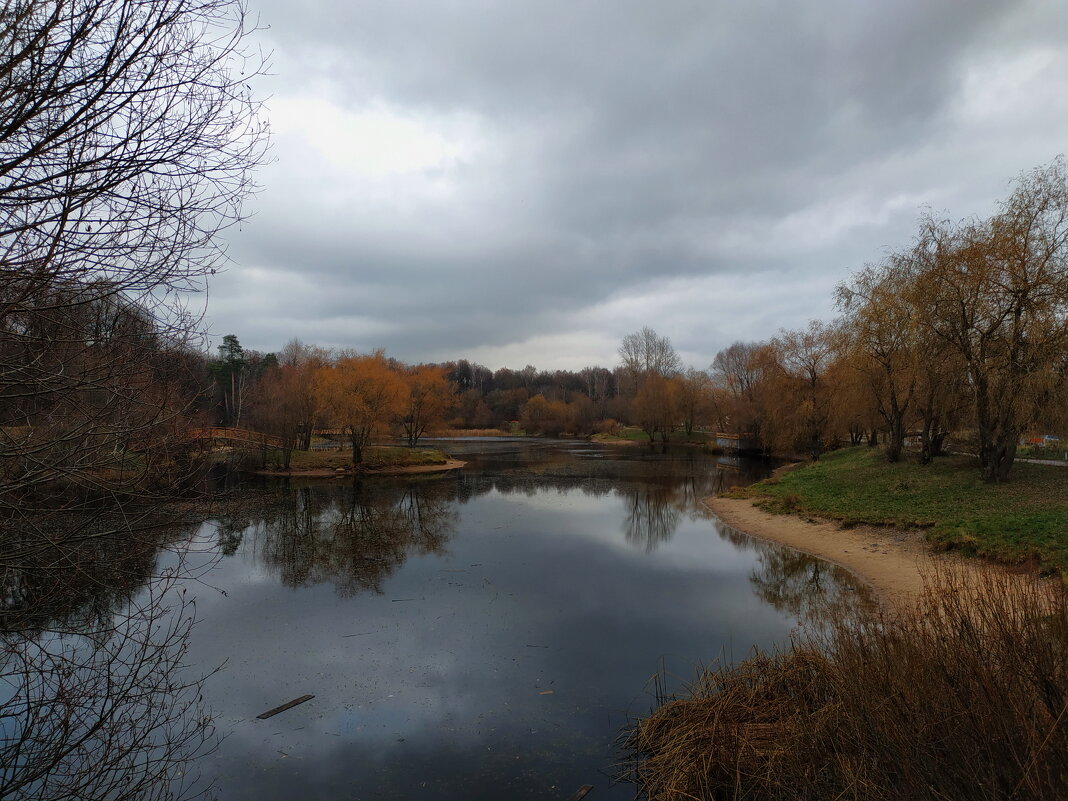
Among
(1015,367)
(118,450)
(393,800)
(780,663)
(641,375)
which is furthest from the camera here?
(641,375)

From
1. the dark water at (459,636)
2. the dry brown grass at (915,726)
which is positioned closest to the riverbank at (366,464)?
the dark water at (459,636)

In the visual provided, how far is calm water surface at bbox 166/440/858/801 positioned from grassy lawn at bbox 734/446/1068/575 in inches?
122

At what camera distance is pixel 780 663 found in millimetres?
6605

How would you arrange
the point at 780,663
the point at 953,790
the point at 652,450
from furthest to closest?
the point at 652,450 < the point at 780,663 < the point at 953,790

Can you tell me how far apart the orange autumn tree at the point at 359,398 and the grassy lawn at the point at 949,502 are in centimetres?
2199

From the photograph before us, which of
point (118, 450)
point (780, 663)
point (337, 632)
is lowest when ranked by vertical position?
point (337, 632)

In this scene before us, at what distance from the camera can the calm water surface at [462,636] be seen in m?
5.93

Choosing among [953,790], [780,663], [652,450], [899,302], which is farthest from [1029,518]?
[652,450]

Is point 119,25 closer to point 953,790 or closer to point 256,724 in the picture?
point 953,790

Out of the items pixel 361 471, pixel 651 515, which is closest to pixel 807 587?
pixel 651 515

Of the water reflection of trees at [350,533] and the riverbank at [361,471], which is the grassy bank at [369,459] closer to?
the riverbank at [361,471]

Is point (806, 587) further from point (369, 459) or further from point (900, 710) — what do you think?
point (369, 459)

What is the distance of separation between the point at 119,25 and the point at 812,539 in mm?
17124

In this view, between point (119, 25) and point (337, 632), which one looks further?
point (337, 632)
